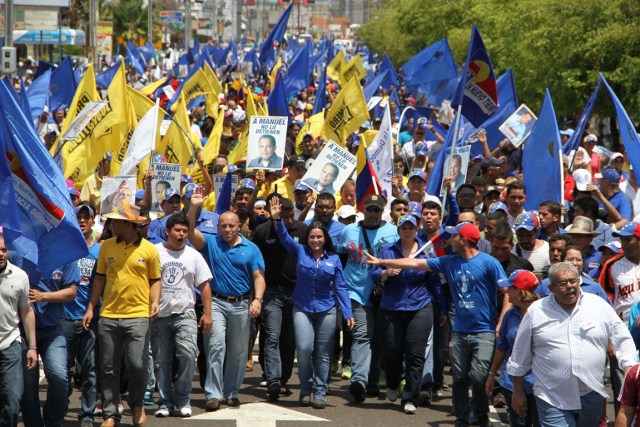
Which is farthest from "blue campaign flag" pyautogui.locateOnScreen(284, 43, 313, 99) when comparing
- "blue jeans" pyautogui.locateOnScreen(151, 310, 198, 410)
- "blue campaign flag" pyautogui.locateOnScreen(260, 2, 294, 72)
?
"blue jeans" pyautogui.locateOnScreen(151, 310, 198, 410)

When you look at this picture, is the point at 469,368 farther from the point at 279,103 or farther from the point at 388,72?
the point at 388,72

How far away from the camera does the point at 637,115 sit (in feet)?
73.7

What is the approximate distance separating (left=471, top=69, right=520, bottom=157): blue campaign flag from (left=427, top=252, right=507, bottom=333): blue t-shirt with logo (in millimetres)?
8426

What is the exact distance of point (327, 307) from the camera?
10820mm

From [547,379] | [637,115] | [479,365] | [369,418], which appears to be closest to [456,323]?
[479,365]

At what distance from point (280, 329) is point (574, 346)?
393 cm

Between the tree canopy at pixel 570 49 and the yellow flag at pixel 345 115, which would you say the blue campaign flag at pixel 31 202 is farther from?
the tree canopy at pixel 570 49

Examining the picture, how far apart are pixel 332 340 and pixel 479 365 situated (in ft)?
5.44

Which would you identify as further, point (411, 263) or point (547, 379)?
point (411, 263)

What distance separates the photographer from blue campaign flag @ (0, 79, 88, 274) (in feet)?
29.5

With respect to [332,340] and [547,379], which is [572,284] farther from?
[332,340]

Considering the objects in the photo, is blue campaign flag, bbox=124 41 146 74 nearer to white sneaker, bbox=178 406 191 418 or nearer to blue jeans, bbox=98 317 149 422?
white sneaker, bbox=178 406 191 418

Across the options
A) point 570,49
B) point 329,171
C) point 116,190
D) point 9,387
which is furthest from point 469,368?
point 570,49

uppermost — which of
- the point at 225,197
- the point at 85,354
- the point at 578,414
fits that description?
the point at 225,197
